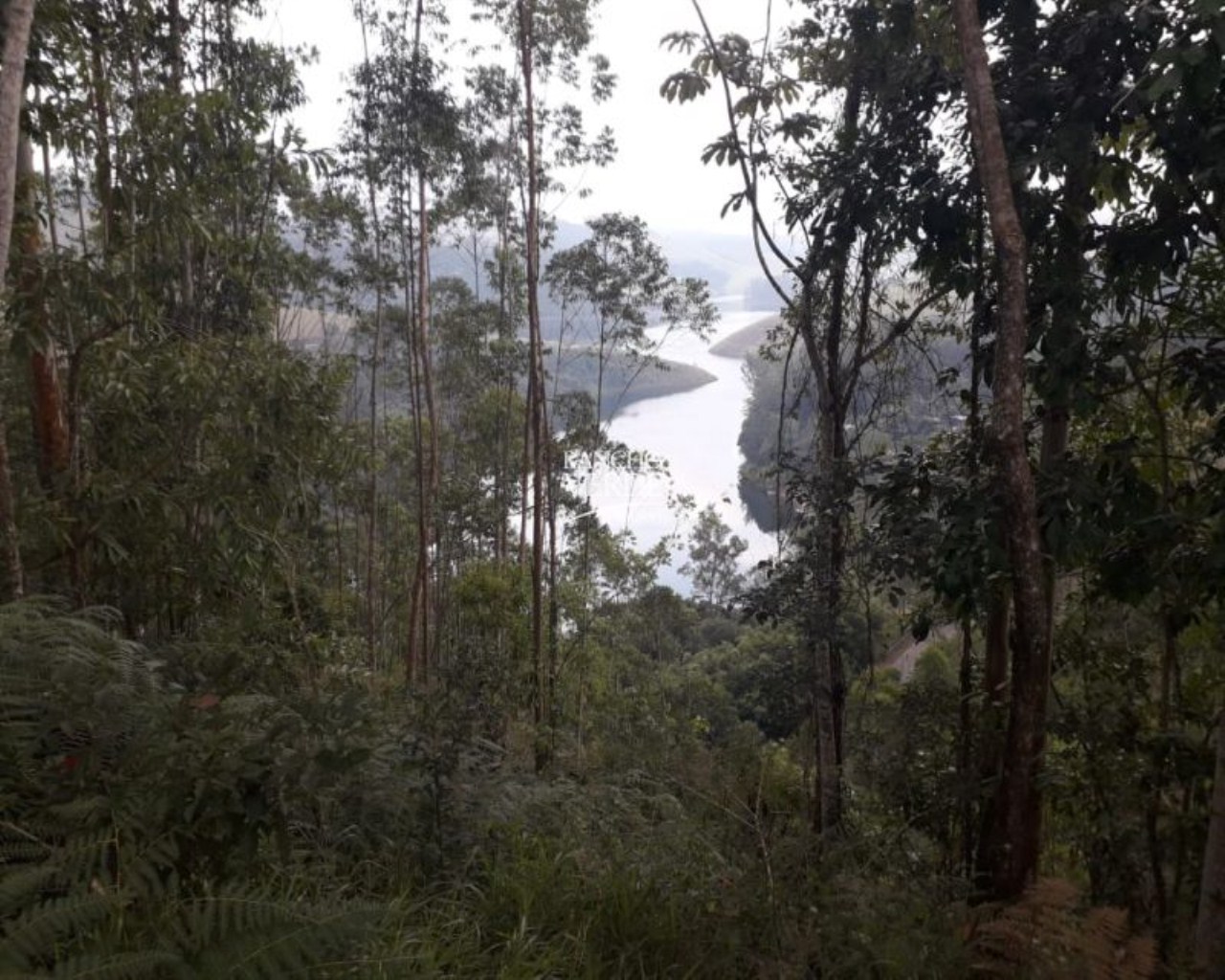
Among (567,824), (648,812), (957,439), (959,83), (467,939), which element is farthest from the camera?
(648,812)

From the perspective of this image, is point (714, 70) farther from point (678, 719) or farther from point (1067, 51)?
point (678, 719)

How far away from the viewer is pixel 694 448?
1618 inches

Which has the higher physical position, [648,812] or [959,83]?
[959,83]

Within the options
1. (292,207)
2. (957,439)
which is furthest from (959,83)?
(292,207)

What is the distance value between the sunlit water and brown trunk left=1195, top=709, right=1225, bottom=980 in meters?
14.4

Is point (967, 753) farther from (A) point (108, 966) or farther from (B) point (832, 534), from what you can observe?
(A) point (108, 966)

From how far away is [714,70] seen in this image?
476 cm

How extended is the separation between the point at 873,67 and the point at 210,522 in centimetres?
414

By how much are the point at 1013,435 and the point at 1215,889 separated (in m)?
1.62

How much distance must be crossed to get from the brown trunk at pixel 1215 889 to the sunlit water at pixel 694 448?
14.4 metres

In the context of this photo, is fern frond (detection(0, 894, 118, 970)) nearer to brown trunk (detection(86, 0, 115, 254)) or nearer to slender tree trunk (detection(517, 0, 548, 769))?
brown trunk (detection(86, 0, 115, 254))

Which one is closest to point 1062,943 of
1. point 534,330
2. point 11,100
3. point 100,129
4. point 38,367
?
point 11,100

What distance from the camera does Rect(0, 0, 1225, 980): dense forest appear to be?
77.8 inches

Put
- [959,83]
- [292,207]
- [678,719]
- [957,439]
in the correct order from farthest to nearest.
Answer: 1. [678,719]
2. [292,207]
3. [957,439]
4. [959,83]
